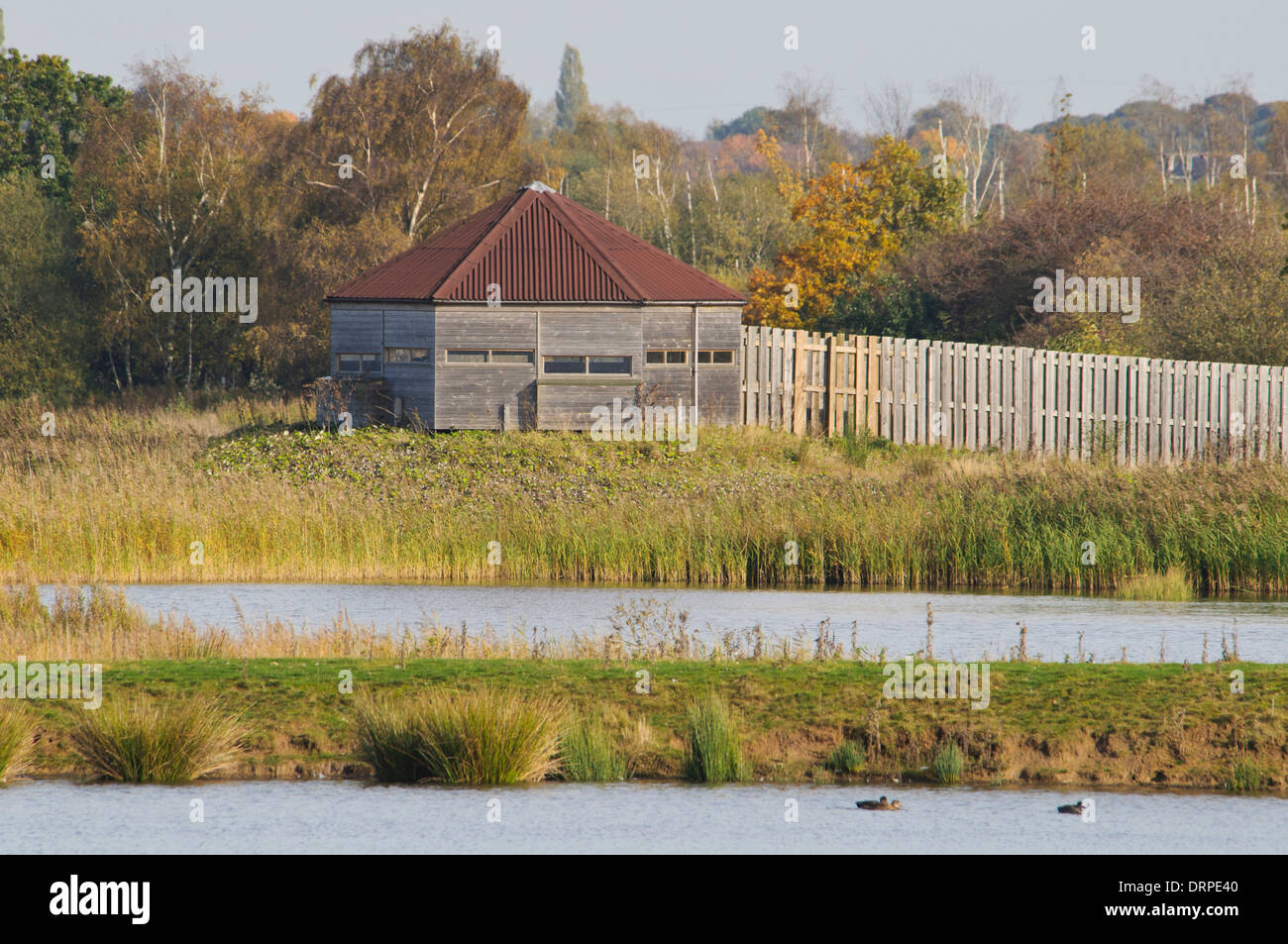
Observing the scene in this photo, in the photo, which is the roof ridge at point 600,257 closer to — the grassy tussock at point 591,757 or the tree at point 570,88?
the grassy tussock at point 591,757

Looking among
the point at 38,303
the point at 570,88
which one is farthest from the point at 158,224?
the point at 570,88

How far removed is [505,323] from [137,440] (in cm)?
788

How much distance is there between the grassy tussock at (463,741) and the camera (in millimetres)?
12633

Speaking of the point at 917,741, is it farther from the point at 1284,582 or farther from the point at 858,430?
the point at 858,430

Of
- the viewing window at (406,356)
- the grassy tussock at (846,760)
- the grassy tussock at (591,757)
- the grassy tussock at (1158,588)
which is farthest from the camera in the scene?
the viewing window at (406,356)

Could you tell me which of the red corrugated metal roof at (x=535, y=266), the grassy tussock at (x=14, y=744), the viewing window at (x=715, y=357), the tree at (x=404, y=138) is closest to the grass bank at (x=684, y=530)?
the red corrugated metal roof at (x=535, y=266)

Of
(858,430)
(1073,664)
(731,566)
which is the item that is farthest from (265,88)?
(1073,664)

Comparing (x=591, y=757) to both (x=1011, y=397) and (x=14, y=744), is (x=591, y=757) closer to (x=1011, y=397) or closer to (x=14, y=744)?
(x=14, y=744)

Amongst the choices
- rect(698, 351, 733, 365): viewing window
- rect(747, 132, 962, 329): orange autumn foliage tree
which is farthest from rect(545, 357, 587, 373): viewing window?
rect(747, 132, 962, 329): orange autumn foliage tree

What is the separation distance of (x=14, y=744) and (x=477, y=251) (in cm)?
2253

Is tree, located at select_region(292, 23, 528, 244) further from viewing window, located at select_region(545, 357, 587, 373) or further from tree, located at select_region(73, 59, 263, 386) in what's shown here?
viewing window, located at select_region(545, 357, 587, 373)

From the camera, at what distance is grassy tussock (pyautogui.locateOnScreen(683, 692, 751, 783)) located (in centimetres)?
1282

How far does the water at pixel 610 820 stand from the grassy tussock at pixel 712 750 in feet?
0.54

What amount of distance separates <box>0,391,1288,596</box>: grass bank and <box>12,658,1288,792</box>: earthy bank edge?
833 cm
